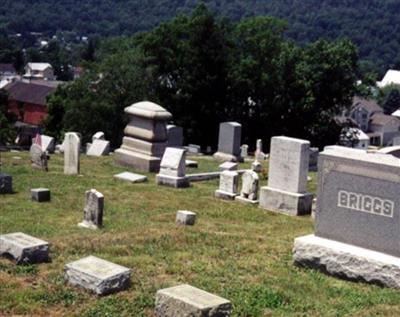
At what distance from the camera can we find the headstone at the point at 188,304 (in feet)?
22.0

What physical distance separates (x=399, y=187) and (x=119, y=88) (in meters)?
28.1

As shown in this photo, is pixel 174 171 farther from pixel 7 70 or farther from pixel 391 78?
pixel 391 78

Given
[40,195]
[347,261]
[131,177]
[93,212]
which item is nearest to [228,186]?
[131,177]

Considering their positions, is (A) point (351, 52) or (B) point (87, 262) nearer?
(B) point (87, 262)

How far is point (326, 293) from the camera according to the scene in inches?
330

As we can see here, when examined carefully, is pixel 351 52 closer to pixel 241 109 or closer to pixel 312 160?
pixel 241 109

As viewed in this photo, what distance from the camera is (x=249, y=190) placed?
1570 cm

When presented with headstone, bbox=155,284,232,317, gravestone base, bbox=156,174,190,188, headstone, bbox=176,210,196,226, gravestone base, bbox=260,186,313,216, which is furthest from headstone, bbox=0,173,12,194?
headstone, bbox=155,284,232,317

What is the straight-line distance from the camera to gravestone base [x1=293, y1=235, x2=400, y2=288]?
875 centimetres

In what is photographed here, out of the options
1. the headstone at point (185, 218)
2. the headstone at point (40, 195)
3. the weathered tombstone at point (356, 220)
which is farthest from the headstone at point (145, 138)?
the weathered tombstone at point (356, 220)

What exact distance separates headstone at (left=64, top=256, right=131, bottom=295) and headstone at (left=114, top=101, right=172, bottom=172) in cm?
1141

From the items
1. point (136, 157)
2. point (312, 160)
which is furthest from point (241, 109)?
point (136, 157)

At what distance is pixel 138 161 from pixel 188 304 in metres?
13.2

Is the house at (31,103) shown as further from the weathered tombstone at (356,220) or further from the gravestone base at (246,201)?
the weathered tombstone at (356,220)
